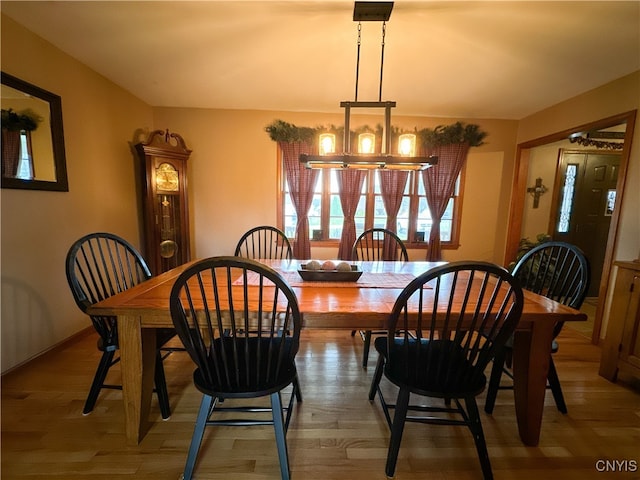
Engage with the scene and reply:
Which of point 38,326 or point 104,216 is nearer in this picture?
point 38,326

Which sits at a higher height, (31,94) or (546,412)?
(31,94)

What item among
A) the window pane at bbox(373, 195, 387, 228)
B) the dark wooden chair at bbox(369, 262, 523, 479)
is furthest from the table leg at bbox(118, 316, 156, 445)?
the window pane at bbox(373, 195, 387, 228)

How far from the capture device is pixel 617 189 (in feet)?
7.89

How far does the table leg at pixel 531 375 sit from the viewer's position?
132 cm

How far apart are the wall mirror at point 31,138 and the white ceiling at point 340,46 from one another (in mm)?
445

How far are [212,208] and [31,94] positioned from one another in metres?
1.85

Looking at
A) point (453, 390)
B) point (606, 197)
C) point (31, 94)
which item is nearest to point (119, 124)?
point (31, 94)

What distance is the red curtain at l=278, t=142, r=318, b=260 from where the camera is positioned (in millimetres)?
3416

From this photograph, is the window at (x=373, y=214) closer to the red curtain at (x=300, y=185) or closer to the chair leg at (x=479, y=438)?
the red curtain at (x=300, y=185)

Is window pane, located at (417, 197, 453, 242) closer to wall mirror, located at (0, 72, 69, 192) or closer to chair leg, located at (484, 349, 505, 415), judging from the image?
chair leg, located at (484, 349, 505, 415)

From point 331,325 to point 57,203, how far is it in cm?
240

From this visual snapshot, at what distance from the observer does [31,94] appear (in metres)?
1.94

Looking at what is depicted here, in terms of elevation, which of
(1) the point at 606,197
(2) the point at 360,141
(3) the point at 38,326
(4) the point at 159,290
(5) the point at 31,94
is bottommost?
(3) the point at 38,326

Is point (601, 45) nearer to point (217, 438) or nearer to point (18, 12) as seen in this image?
point (217, 438)
